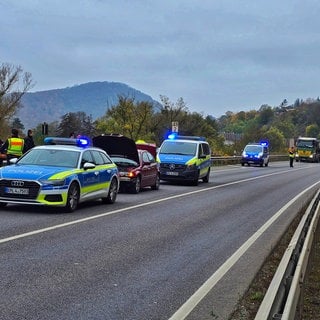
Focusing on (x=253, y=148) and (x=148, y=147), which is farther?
(x=253, y=148)

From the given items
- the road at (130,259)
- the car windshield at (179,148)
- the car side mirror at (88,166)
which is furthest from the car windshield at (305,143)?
the car side mirror at (88,166)

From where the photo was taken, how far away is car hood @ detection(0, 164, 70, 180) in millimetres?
12493

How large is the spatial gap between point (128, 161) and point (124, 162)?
0.52 feet

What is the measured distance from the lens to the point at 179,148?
2497 cm

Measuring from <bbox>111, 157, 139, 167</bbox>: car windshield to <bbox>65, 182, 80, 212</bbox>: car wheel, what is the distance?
19.3 feet

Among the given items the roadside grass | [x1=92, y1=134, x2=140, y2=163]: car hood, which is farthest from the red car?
the roadside grass

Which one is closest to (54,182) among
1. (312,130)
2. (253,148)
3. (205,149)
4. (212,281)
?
(212,281)

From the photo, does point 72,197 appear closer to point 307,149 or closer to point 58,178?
point 58,178

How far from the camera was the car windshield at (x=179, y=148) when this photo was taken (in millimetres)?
24766

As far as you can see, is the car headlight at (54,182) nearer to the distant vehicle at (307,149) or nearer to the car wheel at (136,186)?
the car wheel at (136,186)

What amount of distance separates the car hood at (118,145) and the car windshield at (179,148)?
5280 millimetres

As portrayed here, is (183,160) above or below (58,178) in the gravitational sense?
below

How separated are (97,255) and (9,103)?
45505 millimetres

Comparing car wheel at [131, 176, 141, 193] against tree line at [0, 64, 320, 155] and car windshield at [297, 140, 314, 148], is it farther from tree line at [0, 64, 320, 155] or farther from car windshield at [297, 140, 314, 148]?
car windshield at [297, 140, 314, 148]
